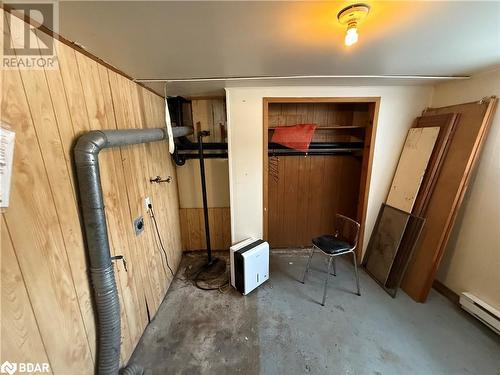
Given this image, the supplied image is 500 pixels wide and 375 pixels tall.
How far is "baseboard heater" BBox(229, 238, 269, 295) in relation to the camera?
6.73ft

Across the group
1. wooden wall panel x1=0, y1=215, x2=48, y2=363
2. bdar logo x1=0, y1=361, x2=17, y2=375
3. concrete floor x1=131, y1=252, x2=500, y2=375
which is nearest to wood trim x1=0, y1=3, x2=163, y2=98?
wooden wall panel x1=0, y1=215, x2=48, y2=363

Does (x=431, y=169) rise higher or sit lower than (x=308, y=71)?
lower

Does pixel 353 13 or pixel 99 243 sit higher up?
pixel 353 13

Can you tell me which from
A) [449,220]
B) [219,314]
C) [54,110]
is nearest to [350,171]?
[449,220]

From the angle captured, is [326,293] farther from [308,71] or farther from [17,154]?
[17,154]

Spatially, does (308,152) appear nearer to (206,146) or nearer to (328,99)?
(328,99)

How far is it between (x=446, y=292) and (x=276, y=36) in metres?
2.77

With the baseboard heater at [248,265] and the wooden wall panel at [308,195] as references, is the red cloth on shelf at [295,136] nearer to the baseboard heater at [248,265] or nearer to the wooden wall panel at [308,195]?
the wooden wall panel at [308,195]

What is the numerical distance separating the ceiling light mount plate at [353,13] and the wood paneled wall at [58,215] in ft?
4.19

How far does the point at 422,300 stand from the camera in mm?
1978

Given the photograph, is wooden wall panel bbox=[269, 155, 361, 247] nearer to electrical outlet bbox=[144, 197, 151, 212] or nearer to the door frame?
the door frame

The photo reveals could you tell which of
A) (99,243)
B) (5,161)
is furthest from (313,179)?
(5,161)

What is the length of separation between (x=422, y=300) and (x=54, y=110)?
3124 mm

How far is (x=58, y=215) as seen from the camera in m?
0.95
